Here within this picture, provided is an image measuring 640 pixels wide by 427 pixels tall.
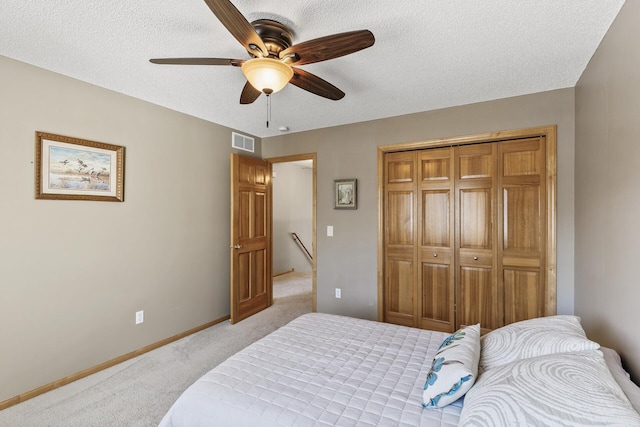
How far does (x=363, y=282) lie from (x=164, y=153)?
8.52 ft

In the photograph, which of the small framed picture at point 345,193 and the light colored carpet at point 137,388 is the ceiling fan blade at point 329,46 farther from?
the light colored carpet at point 137,388

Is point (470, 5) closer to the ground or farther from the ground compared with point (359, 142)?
farther from the ground

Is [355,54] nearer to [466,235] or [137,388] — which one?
[466,235]

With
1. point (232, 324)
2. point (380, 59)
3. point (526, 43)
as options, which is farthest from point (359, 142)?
point (232, 324)

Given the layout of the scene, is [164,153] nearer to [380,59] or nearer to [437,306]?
[380,59]

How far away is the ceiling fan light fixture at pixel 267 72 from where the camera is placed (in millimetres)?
1621

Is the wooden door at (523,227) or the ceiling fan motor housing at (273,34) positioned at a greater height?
the ceiling fan motor housing at (273,34)

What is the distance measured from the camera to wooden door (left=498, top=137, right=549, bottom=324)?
2.74m

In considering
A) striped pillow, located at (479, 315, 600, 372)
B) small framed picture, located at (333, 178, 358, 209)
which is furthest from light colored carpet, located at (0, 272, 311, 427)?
striped pillow, located at (479, 315, 600, 372)

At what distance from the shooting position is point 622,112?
1.56 meters

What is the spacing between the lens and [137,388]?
2.31 meters

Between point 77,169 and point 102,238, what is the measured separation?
0.61 m

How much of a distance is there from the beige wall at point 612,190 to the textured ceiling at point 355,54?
21 centimetres

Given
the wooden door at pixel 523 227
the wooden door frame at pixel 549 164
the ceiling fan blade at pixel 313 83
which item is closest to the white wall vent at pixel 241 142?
the ceiling fan blade at pixel 313 83
